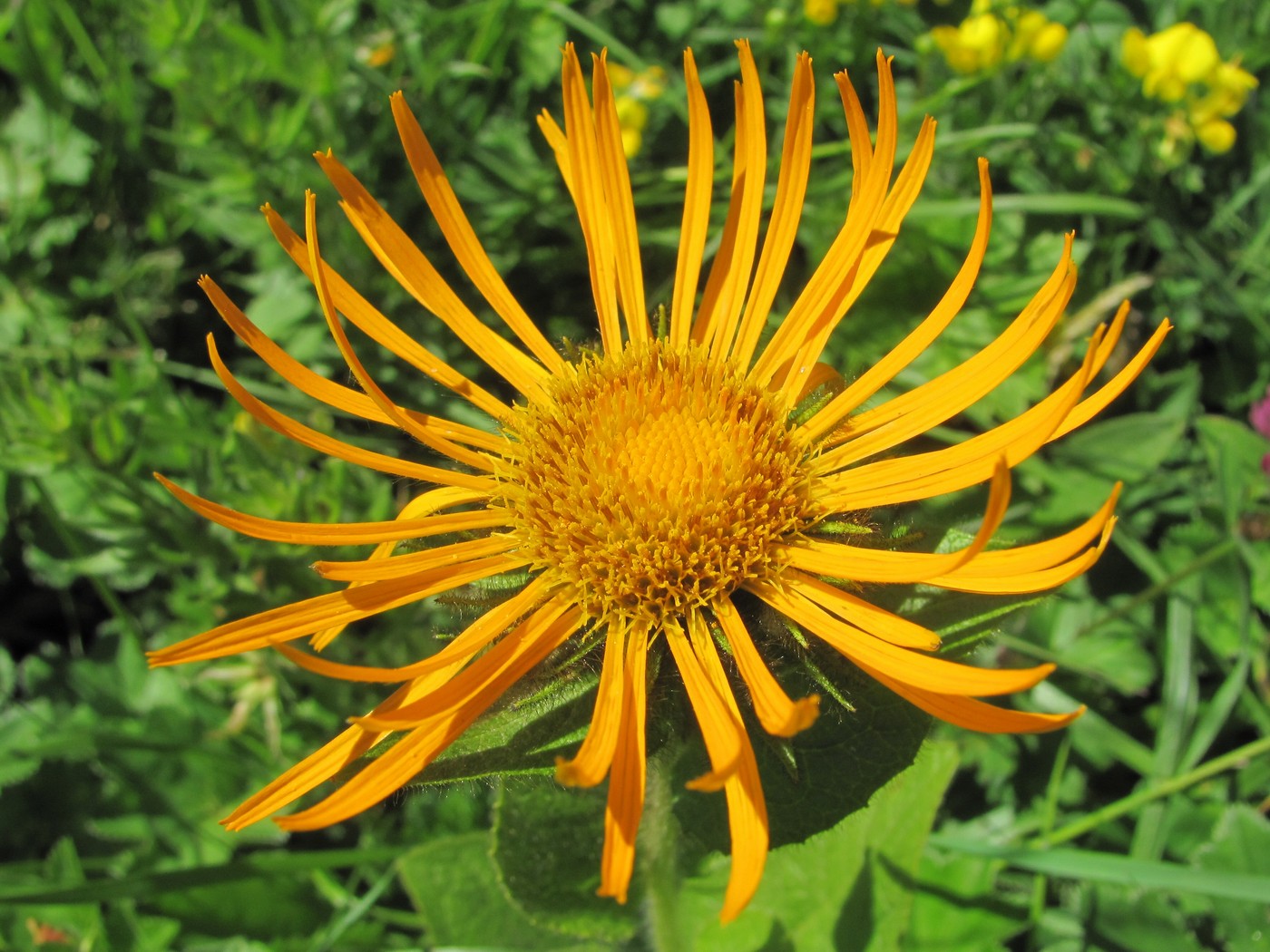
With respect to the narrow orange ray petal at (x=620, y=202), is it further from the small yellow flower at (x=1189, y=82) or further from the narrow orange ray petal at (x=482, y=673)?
the small yellow flower at (x=1189, y=82)

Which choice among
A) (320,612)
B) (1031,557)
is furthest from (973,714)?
(320,612)

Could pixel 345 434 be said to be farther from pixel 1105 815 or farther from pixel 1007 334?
pixel 1105 815

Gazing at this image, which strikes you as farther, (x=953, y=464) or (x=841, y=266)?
(x=841, y=266)

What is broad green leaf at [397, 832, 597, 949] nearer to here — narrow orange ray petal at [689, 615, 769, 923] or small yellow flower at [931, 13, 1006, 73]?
narrow orange ray petal at [689, 615, 769, 923]

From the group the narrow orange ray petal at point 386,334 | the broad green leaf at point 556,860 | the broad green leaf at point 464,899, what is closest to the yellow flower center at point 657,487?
the narrow orange ray petal at point 386,334

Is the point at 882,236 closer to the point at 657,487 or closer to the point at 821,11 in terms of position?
the point at 657,487
